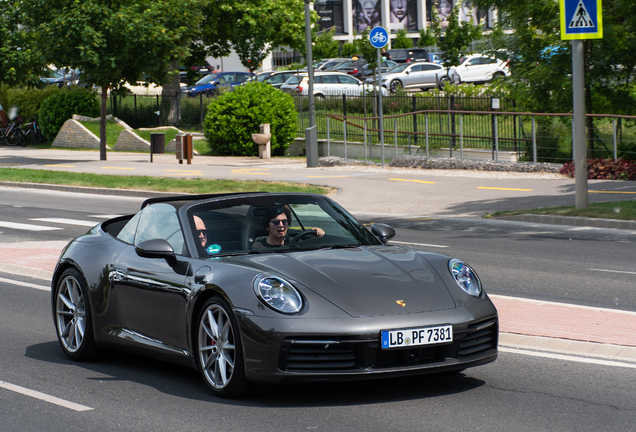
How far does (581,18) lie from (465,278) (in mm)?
10764

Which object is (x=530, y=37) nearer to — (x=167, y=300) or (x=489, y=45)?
(x=489, y=45)

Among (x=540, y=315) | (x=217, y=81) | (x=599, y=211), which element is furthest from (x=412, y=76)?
(x=540, y=315)

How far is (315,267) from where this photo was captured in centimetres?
566

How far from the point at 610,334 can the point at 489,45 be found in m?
16.5

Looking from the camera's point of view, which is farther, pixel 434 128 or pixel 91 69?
pixel 91 69

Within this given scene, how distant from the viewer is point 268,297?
534 cm

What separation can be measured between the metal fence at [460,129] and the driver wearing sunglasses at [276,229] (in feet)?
56.8

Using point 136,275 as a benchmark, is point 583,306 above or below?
below

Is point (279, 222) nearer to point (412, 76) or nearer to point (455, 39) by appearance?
point (412, 76)

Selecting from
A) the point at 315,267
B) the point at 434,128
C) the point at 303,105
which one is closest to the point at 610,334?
the point at 315,267

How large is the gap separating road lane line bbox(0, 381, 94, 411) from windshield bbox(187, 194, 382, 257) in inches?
48.0

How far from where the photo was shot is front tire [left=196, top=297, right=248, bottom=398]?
213 inches

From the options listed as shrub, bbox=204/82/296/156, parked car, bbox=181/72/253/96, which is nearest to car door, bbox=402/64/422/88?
parked car, bbox=181/72/253/96

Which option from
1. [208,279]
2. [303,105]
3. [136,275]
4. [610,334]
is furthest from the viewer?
[303,105]
